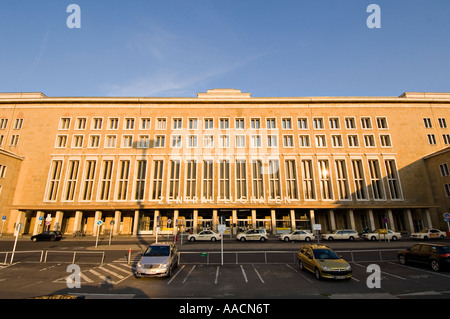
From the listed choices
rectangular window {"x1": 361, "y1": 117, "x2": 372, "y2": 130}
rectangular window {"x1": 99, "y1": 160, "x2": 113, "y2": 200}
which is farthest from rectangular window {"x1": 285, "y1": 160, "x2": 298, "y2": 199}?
rectangular window {"x1": 99, "y1": 160, "x2": 113, "y2": 200}

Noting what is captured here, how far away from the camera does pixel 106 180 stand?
3788 centimetres

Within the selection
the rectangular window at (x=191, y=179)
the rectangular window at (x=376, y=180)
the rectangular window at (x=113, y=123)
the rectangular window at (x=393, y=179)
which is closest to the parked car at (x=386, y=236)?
the rectangular window at (x=376, y=180)

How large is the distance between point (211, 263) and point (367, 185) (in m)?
35.0

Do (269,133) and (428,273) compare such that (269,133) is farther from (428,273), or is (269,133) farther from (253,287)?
(253,287)

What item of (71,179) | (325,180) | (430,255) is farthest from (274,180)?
(71,179)

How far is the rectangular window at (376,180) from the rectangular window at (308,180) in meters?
10.6

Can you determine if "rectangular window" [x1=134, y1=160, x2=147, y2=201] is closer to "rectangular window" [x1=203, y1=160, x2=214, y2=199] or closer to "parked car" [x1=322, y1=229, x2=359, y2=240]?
"rectangular window" [x1=203, y1=160, x2=214, y2=199]

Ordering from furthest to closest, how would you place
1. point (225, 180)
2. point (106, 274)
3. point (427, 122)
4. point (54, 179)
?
point (427, 122)
point (225, 180)
point (54, 179)
point (106, 274)

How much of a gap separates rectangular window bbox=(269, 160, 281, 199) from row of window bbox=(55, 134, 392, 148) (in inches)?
144

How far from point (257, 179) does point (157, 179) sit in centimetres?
1809

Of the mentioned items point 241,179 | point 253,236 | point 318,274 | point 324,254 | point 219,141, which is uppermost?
point 219,141

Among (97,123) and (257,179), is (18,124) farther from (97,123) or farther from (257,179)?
(257,179)

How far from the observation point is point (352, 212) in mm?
36344
